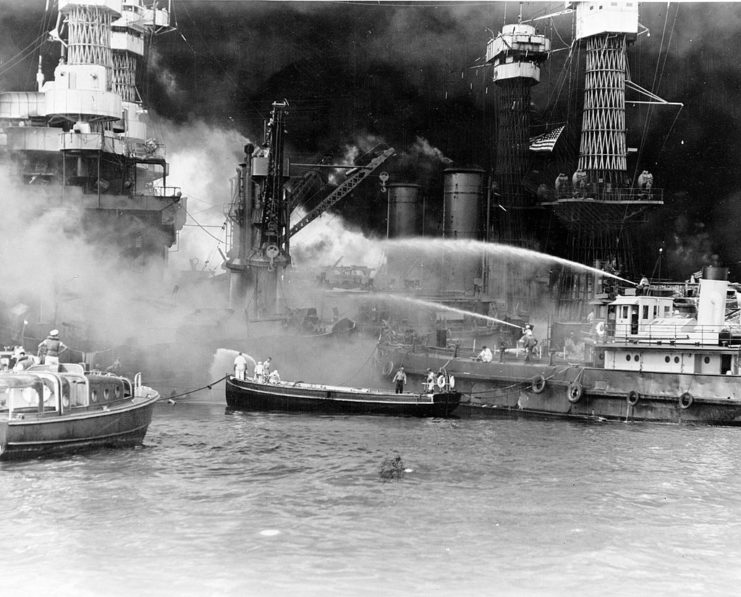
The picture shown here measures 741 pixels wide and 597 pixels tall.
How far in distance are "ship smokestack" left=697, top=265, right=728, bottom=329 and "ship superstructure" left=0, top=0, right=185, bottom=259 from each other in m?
37.3

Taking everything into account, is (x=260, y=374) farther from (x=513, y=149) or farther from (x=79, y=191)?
(x=513, y=149)

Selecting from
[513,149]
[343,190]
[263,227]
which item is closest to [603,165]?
[513,149]

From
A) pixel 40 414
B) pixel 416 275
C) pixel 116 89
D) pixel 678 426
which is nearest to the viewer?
pixel 40 414

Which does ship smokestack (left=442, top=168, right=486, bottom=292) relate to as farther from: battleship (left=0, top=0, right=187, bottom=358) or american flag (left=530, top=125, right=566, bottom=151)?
battleship (left=0, top=0, right=187, bottom=358)

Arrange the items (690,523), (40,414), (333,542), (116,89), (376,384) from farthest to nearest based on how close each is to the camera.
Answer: (116,89) → (376,384) → (40,414) → (690,523) → (333,542)

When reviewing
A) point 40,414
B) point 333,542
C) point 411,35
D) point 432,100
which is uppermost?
point 411,35

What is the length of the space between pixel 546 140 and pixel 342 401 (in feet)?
119

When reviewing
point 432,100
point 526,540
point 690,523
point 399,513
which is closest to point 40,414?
point 399,513

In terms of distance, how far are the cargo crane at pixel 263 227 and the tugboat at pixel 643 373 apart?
49.1ft

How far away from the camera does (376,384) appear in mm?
46406

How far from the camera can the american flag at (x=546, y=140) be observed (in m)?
64.9

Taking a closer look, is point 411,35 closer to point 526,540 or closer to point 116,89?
point 116,89

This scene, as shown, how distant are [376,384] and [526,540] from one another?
94.7 ft

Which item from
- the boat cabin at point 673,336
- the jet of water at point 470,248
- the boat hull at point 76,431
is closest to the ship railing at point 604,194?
the jet of water at point 470,248
